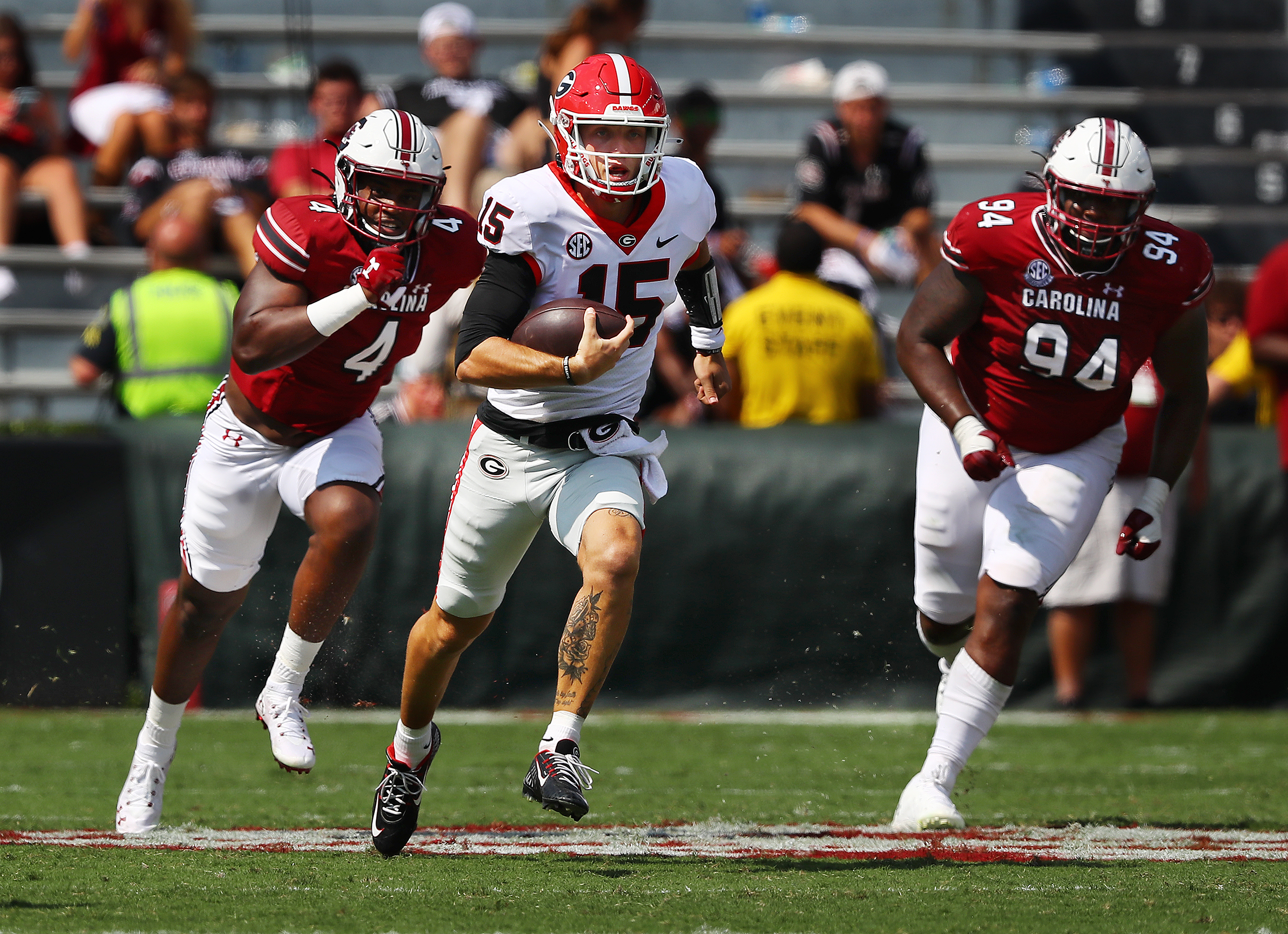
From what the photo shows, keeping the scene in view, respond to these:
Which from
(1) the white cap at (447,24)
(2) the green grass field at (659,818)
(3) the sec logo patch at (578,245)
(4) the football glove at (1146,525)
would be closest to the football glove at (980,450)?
(4) the football glove at (1146,525)

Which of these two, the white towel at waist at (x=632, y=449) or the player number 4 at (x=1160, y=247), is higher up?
the player number 4 at (x=1160, y=247)

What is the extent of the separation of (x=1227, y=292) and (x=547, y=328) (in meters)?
5.40

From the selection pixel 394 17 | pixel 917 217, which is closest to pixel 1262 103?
pixel 917 217

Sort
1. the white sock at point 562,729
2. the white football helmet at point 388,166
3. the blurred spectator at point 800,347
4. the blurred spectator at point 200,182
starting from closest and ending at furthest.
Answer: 1. the white sock at point 562,729
2. the white football helmet at point 388,166
3. the blurred spectator at point 800,347
4. the blurred spectator at point 200,182

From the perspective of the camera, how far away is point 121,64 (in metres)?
11.0

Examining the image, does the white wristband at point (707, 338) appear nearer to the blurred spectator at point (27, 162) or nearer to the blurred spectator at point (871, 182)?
the blurred spectator at point (871, 182)

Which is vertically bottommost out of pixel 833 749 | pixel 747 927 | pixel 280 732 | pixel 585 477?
pixel 833 749

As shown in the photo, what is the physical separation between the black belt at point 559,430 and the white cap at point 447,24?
18.3ft

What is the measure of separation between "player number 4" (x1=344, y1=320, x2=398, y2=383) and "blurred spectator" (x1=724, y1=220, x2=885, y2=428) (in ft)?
10.4

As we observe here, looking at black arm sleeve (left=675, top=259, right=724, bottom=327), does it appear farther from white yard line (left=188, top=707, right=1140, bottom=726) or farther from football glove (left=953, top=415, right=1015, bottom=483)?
white yard line (left=188, top=707, right=1140, bottom=726)

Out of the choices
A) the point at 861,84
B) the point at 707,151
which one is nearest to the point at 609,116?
the point at 707,151

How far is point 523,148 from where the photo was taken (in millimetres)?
8992

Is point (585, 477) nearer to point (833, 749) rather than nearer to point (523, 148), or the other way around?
point (833, 749)

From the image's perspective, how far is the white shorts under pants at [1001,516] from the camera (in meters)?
4.90
